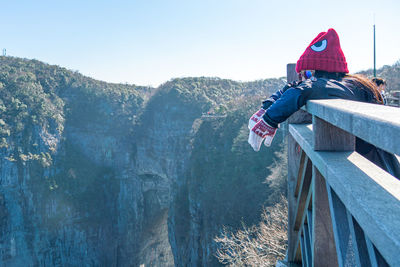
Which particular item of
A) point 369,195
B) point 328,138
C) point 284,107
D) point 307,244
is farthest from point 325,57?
point 369,195

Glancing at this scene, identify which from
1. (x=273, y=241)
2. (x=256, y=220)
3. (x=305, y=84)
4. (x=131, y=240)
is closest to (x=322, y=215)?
(x=305, y=84)

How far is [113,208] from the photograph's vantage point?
25.8 metres

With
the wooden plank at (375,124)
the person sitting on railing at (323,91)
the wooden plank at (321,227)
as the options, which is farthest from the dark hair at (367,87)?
the wooden plank at (375,124)

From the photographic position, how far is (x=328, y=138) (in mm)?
1363

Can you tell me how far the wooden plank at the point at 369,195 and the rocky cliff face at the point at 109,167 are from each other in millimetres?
14317

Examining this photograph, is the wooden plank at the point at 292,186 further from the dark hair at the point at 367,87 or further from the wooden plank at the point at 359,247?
the wooden plank at the point at 359,247

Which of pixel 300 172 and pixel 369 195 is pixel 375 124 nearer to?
pixel 369 195

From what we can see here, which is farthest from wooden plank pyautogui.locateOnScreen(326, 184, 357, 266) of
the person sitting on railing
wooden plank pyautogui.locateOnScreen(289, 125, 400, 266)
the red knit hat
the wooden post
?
the red knit hat

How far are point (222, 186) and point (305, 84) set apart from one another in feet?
46.2

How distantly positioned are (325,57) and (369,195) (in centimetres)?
134

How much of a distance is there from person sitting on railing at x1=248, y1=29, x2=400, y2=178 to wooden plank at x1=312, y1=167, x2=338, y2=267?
318 mm

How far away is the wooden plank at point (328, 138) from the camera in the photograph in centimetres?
135

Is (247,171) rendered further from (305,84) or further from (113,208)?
(113,208)

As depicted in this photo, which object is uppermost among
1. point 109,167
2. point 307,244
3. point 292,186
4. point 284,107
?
point 284,107
